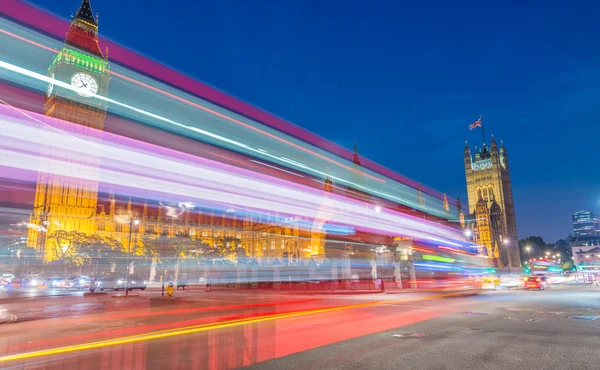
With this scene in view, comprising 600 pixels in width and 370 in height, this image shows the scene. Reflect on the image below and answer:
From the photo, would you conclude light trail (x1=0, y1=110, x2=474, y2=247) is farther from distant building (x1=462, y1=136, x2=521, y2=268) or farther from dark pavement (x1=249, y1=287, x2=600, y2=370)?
distant building (x1=462, y1=136, x2=521, y2=268)

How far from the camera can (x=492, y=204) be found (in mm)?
160750

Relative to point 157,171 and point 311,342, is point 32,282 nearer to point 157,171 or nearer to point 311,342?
point 157,171

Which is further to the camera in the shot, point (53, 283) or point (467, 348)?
point (53, 283)

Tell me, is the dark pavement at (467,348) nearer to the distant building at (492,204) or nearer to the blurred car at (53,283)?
the blurred car at (53,283)

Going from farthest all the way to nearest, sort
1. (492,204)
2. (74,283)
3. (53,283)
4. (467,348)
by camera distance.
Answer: (492,204), (53,283), (74,283), (467,348)

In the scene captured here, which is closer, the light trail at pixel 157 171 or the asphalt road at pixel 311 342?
the asphalt road at pixel 311 342

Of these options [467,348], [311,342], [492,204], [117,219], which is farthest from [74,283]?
[492,204]

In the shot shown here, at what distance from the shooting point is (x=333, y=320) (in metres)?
14.4

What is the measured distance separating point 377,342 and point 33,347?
8255 millimetres

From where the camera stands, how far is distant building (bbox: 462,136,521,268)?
5856 inches

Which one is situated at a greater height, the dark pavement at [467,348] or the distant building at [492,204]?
the distant building at [492,204]

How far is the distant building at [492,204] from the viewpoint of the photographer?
148750mm

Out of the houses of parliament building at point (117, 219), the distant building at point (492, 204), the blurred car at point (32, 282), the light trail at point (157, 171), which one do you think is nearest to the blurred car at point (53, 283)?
the blurred car at point (32, 282)

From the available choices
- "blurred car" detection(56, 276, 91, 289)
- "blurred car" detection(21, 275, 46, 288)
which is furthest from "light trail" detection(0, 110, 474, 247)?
"blurred car" detection(21, 275, 46, 288)
